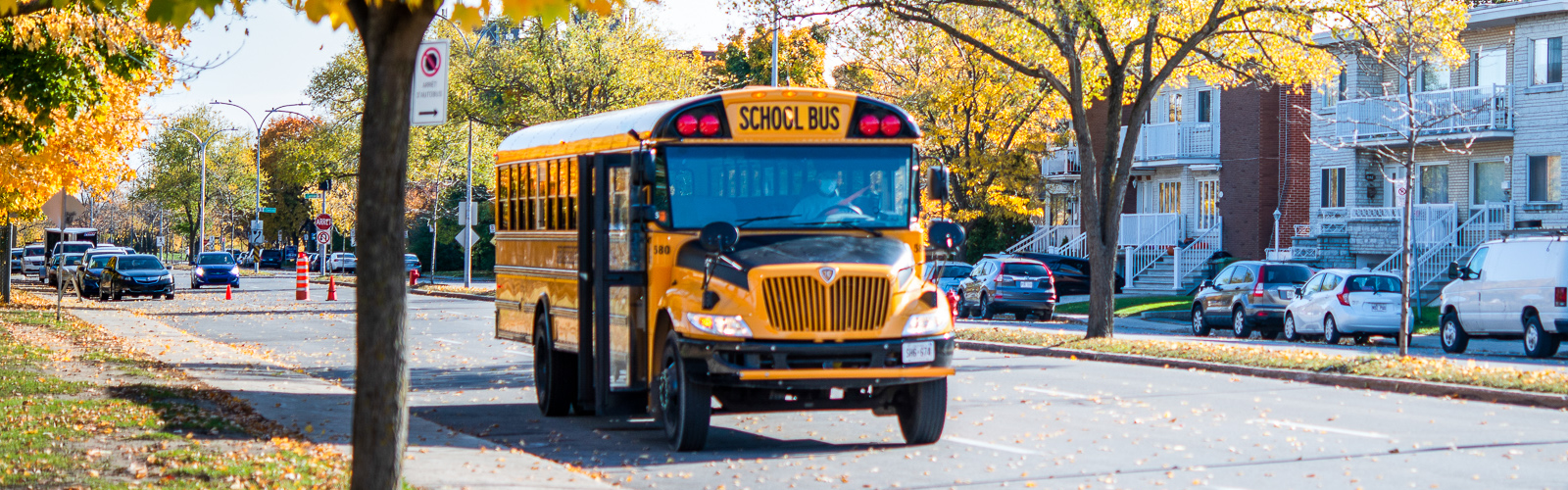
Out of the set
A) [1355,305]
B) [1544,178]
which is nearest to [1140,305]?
[1544,178]

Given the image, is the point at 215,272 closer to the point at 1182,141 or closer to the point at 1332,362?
the point at 1182,141

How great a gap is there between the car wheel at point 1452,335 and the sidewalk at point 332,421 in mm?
17010

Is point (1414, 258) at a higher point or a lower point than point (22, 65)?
lower

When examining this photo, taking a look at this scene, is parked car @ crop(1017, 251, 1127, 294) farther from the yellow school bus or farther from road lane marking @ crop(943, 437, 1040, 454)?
road lane marking @ crop(943, 437, 1040, 454)

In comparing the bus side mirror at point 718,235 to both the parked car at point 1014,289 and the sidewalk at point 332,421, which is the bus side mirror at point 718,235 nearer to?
the sidewalk at point 332,421

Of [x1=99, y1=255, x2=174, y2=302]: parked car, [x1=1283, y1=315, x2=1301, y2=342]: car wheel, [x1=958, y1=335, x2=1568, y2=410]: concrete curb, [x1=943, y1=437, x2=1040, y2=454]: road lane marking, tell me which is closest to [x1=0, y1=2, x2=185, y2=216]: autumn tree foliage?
[x1=943, y1=437, x2=1040, y2=454]: road lane marking

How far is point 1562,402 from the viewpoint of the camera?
47.1 ft

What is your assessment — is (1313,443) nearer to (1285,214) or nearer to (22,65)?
(22,65)

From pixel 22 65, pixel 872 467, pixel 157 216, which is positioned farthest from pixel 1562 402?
pixel 157 216

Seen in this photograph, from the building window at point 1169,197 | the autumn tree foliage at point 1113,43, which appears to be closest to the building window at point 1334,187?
the building window at point 1169,197

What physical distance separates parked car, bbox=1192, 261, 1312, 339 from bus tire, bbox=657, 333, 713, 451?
64.3ft

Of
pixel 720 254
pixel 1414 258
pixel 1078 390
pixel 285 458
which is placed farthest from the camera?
pixel 1414 258

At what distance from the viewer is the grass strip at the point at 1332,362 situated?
15702 mm

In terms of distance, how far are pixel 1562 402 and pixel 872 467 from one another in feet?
24.4
